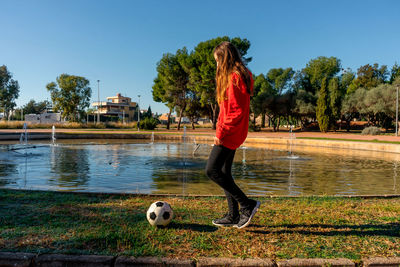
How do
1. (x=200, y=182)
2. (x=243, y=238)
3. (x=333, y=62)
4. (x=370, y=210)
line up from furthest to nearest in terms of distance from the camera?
(x=333, y=62), (x=200, y=182), (x=370, y=210), (x=243, y=238)

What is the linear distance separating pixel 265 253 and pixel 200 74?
37.2 meters

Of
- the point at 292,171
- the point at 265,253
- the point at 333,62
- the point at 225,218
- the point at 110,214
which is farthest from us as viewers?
the point at 333,62

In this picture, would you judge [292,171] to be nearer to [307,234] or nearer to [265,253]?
[307,234]

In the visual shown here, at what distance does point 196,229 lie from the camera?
3299mm

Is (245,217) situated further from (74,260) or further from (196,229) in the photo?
(74,260)

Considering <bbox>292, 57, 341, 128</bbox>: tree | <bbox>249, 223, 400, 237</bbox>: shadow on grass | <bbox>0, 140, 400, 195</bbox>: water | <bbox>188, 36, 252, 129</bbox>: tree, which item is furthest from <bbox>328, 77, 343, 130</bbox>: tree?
<bbox>249, 223, 400, 237</bbox>: shadow on grass

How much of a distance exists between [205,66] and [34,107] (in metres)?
74.5

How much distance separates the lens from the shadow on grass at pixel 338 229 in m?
3.26

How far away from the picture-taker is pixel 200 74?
1529 inches

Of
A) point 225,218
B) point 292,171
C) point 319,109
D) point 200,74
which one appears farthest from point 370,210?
point 319,109

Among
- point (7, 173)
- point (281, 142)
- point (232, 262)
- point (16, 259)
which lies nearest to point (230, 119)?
point (232, 262)

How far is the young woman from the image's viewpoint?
3.13 metres

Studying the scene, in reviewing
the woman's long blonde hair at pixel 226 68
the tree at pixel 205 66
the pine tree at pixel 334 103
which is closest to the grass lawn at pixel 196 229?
the woman's long blonde hair at pixel 226 68

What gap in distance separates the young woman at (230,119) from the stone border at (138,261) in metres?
0.85
